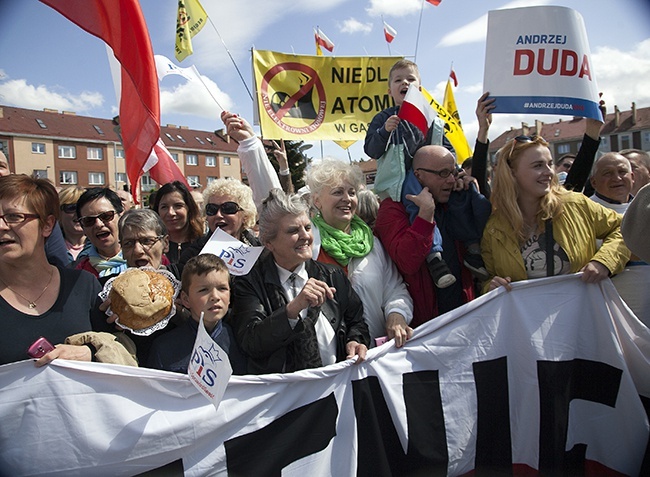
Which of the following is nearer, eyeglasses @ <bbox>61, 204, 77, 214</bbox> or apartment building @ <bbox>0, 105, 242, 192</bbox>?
eyeglasses @ <bbox>61, 204, 77, 214</bbox>

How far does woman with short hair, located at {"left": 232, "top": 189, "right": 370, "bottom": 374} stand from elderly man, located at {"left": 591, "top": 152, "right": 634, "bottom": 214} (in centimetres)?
214

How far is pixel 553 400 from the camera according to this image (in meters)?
2.52

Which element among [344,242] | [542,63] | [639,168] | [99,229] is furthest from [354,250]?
[639,168]

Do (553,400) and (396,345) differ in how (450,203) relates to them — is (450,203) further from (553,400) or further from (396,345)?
(553,400)

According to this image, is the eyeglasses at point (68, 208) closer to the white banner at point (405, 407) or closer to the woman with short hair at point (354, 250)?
the woman with short hair at point (354, 250)

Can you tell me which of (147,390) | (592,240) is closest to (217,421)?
(147,390)

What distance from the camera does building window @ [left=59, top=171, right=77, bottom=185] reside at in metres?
48.1

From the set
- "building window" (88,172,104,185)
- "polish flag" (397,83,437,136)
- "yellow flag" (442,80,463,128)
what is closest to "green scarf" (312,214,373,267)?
"polish flag" (397,83,437,136)

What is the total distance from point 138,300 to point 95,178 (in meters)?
55.7

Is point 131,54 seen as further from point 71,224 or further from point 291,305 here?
point 291,305

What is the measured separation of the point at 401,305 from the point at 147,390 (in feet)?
4.65

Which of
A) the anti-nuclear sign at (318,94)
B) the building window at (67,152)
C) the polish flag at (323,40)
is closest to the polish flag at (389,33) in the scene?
the polish flag at (323,40)

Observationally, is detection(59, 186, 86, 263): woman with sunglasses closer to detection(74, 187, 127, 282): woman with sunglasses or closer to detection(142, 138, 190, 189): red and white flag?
detection(142, 138, 190, 189): red and white flag

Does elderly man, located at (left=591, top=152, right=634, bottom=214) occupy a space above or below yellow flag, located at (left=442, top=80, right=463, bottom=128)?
below
